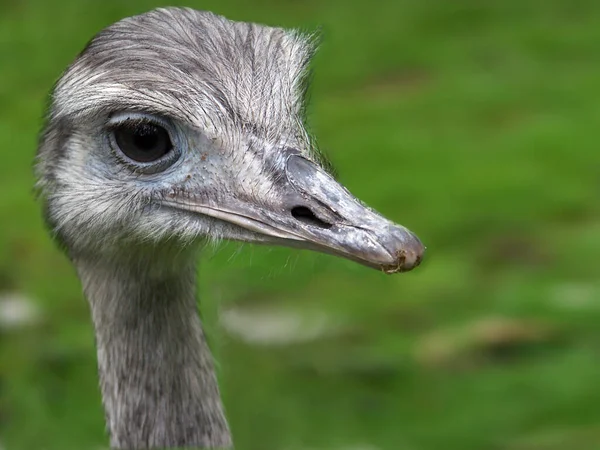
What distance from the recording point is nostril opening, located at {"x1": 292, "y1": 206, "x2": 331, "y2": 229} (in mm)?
2143

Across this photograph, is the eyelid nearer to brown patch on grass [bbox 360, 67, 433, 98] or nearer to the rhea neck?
the rhea neck

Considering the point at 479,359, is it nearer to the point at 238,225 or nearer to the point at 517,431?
the point at 517,431

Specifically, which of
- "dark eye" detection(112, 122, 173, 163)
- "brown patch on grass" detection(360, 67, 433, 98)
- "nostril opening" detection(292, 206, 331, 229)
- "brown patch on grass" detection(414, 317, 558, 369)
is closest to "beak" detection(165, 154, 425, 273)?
"nostril opening" detection(292, 206, 331, 229)

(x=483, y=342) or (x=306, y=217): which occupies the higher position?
(x=483, y=342)

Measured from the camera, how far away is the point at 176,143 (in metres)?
2.35

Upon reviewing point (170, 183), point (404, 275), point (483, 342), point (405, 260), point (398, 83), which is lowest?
point (405, 260)

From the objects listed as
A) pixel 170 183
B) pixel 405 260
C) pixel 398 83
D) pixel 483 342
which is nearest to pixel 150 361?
pixel 170 183

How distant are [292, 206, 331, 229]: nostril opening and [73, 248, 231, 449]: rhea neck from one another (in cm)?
39

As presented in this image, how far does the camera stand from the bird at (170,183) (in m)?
2.28

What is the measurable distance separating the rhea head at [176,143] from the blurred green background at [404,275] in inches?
8.2

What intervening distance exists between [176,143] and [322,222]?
37cm

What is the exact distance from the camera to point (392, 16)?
7973 mm

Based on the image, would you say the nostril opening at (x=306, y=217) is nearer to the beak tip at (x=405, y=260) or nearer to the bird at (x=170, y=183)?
the bird at (x=170, y=183)

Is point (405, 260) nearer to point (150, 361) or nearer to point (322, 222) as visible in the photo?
point (322, 222)
